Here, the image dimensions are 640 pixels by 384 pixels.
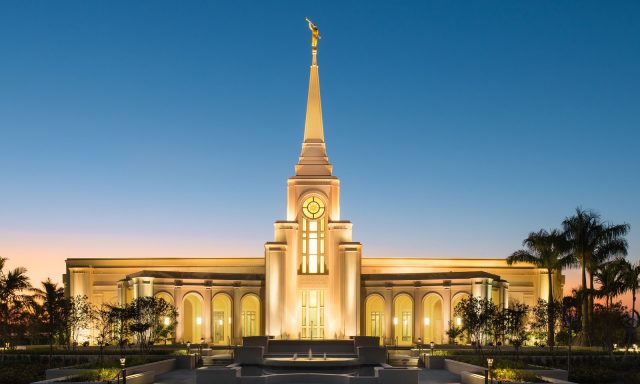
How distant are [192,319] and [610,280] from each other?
107ft

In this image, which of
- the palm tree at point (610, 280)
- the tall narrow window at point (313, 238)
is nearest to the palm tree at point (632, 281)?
the palm tree at point (610, 280)

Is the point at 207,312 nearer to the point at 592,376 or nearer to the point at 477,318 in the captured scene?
the point at 477,318

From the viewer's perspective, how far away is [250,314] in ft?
222

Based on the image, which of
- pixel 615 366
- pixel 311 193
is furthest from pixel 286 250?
pixel 615 366

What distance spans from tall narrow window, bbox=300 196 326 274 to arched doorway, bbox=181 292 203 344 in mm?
8778

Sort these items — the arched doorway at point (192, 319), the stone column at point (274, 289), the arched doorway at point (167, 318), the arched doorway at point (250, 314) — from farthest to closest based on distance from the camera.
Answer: the arched doorway at point (192, 319) → the arched doorway at point (250, 314) → the stone column at point (274, 289) → the arched doorway at point (167, 318)

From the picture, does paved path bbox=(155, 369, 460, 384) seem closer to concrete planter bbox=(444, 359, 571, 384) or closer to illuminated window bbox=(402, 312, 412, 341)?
concrete planter bbox=(444, 359, 571, 384)

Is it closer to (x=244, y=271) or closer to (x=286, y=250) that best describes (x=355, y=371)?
(x=286, y=250)

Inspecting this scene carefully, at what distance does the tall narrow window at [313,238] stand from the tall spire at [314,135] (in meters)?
2.58

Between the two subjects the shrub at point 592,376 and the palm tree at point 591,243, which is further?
the palm tree at point 591,243

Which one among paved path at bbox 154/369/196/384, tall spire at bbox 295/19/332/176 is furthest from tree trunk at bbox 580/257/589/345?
paved path at bbox 154/369/196/384

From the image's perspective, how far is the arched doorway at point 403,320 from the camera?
66125 millimetres

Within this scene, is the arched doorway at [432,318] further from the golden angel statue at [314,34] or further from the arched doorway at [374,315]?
the golden angel statue at [314,34]

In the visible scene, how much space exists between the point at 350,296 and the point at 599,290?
58.1 feet
